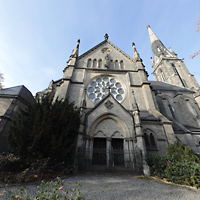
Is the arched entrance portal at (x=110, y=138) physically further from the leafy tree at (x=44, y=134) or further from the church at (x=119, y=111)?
the leafy tree at (x=44, y=134)

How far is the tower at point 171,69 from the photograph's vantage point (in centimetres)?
2522

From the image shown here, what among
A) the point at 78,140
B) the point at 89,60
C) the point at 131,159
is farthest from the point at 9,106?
the point at 131,159

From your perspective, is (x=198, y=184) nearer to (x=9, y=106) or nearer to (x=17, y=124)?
(x=17, y=124)

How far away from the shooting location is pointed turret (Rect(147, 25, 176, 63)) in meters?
34.7

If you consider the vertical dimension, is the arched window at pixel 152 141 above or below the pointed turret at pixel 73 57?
below

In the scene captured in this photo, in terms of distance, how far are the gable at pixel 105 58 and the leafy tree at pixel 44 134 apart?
993 centimetres

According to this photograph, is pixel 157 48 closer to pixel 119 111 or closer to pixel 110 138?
pixel 119 111

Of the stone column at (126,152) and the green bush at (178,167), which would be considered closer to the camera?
the green bush at (178,167)

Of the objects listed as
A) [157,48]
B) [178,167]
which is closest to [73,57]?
[178,167]

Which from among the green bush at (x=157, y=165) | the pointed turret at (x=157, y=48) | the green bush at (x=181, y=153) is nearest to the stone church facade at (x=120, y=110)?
the green bush at (x=157, y=165)

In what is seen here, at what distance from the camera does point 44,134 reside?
6.45m

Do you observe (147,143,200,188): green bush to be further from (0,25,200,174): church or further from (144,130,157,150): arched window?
(144,130,157,150): arched window

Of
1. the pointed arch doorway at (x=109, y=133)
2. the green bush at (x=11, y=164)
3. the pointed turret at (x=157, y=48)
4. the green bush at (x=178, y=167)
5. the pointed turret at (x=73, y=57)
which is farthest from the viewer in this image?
the pointed turret at (x=157, y=48)

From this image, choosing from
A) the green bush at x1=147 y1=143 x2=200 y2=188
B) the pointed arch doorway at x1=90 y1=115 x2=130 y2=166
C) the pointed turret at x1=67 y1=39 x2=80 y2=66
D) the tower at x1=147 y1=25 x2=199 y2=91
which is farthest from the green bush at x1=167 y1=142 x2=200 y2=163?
the tower at x1=147 y1=25 x2=199 y2=91
